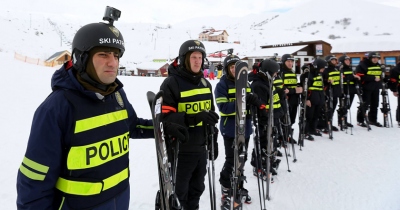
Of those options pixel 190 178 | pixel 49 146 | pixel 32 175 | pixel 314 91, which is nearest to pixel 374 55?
pixel 314 91

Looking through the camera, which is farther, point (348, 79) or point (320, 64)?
point (348, 79)

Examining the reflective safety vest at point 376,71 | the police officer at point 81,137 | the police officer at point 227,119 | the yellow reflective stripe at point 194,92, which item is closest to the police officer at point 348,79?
the reflective safety vest at point 376,71

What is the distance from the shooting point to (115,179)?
1853 mm

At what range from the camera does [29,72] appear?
44.8ft

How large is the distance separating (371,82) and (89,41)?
9.15m

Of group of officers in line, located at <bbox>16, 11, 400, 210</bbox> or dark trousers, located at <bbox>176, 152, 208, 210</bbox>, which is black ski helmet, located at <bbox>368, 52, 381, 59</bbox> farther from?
group of officers in line, located at <bbox>16, 11, 400, 210</bbox>

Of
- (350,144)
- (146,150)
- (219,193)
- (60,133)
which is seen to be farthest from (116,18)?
(350,144)

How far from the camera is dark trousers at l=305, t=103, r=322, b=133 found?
7.20 meters

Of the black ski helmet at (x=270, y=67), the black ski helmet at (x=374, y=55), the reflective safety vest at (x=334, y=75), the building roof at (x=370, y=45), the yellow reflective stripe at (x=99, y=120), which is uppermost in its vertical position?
the building roof at (x=370, y=45)

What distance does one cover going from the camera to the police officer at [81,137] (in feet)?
4.96

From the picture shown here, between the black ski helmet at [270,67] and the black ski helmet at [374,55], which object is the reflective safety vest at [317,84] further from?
the black ski helmet at [270,67]

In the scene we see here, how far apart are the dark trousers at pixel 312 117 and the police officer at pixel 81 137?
6353 millimetres

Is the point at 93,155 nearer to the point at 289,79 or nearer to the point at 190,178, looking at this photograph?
the point at 190,178

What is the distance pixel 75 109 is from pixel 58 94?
0.14 meters
